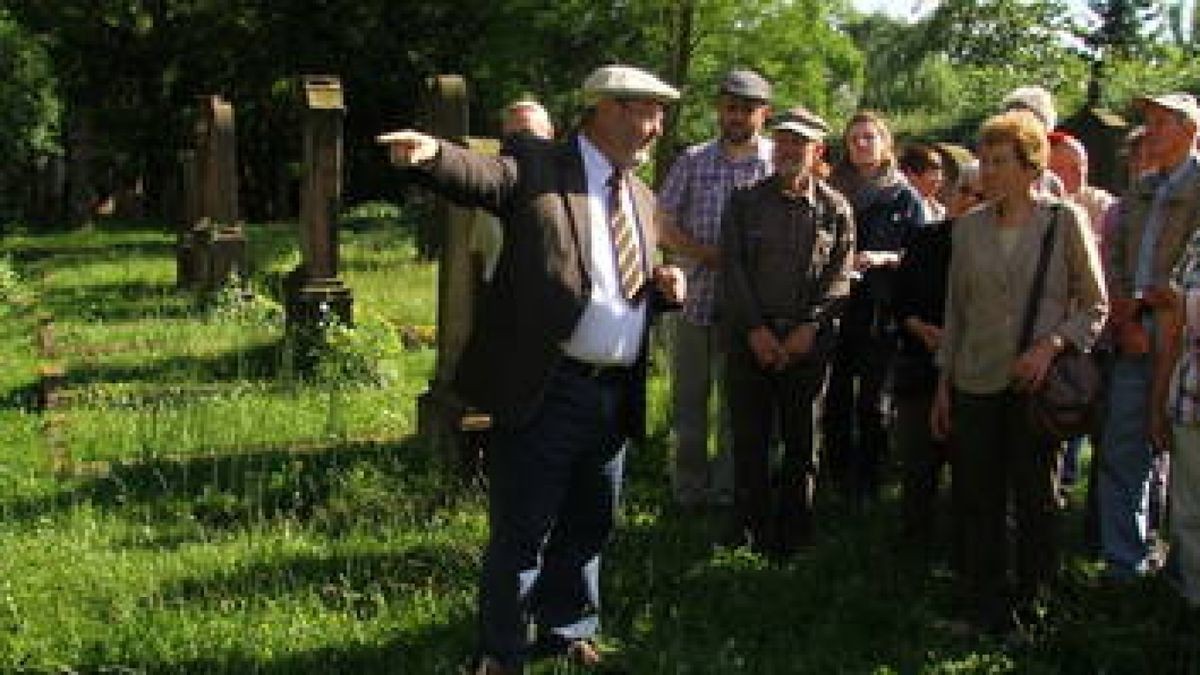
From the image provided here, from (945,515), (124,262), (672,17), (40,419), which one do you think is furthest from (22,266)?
(945,515)

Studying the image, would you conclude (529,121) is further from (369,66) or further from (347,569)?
(369,66)

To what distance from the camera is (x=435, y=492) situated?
22.8 feet

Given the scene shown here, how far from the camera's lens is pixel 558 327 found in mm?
4500

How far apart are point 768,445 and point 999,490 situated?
121cm

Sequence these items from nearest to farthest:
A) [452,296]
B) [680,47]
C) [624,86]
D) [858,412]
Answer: [624,86], [858,412], [452,296], [680,47]

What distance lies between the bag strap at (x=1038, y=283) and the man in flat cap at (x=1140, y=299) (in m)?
0.74

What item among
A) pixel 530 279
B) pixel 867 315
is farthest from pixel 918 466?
pixel 530 279

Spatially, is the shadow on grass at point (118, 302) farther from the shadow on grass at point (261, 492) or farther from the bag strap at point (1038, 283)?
the bag strap at point (1038, 283)

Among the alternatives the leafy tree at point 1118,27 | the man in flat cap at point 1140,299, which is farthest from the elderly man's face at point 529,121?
the leafy tree at point 1118,27

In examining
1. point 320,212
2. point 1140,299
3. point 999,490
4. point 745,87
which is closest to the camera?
point 999,490

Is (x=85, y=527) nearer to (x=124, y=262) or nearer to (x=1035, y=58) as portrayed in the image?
(x=124, y=262)

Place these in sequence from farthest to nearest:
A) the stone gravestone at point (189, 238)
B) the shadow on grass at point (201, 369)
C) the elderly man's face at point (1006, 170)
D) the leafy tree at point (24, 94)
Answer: the leafy tree at point (24, 94)
the stone gravestone at point (189, 238)
the shadow on grass at point (201, 369)
the elderly man's face at point (1006, 170)

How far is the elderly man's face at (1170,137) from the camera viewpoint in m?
5.71

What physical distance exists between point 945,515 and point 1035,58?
1582 inches
